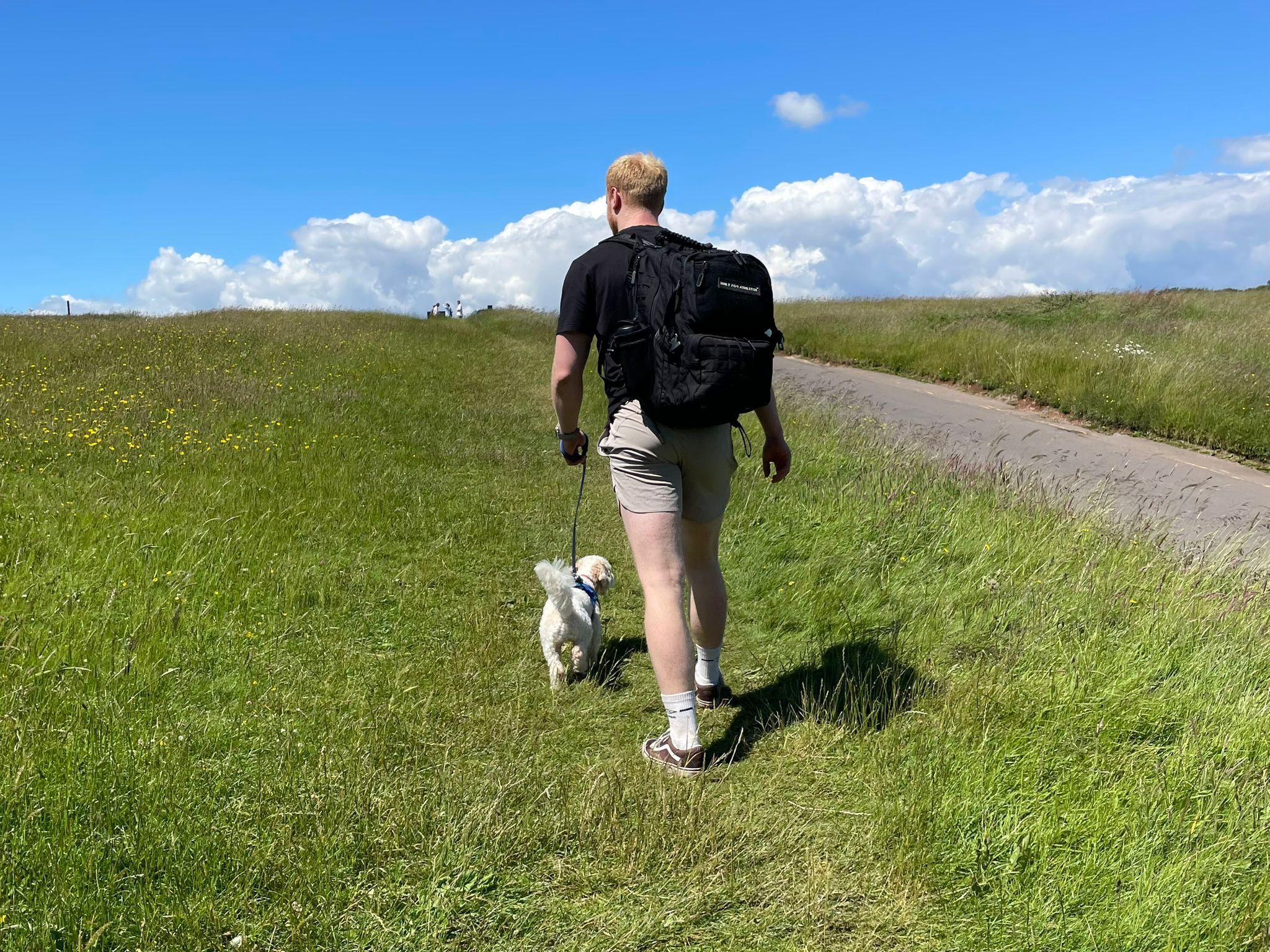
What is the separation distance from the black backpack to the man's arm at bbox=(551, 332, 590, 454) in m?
0.14

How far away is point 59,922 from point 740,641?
347cm

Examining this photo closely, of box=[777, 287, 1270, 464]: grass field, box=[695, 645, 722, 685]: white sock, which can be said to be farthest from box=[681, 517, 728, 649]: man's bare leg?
box=[777, 287, 1270, 464]: grass field

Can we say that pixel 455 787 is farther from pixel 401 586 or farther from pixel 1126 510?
pixel 1126 510

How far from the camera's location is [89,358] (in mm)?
13328

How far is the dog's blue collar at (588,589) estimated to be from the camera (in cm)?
435

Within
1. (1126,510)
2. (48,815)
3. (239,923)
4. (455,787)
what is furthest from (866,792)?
(1126,510)

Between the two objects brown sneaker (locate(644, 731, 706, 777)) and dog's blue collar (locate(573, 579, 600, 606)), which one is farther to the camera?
dog's blue collar (locate(573, 579, 600, 606))

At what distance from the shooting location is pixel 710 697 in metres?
4.02

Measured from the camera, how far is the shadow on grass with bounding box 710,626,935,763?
143 inches

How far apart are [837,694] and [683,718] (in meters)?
0.94

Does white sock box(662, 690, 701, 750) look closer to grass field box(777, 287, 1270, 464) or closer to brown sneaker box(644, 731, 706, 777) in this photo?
brown sneaker box(644, 731, 706, 777)

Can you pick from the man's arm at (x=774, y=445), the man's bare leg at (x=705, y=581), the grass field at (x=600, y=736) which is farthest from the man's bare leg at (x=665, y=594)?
the man's arm at (x=774, y=445)

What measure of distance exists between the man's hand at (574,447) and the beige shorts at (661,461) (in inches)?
8.9

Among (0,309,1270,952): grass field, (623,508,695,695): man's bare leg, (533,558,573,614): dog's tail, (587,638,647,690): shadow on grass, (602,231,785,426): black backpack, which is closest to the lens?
(0,309,1270,952): grass field
